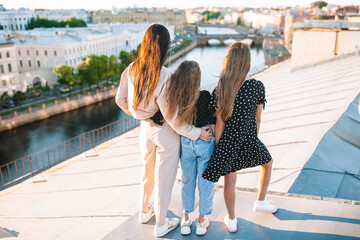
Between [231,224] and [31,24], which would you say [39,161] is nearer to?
[231,224]

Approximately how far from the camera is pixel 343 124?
289 centimetres

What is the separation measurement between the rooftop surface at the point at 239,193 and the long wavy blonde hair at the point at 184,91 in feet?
2.15

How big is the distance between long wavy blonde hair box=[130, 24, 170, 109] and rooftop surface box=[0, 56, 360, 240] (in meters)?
0.78

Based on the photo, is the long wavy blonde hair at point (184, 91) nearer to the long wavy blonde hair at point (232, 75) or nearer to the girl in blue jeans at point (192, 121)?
the girl in blue jeans at point (192, 121)

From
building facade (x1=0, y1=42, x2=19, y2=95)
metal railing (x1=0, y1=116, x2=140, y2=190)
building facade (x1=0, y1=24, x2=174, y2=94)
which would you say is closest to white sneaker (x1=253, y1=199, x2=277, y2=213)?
metal railing (x1=0, y1=116, x2=140, y2=190)

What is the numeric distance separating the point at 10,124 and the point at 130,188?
1561cm

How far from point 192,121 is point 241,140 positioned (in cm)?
25

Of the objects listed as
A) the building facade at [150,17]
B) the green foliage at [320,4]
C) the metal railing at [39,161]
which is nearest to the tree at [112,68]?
the metal railing at [39,161]

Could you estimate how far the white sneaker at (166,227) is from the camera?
5.93 feet

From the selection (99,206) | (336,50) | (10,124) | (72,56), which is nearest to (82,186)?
(99,206)

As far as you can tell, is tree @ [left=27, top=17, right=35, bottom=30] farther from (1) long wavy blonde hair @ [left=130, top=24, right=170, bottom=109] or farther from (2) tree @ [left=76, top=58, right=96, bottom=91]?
(1) long wavy blonde hair @ [left=130, top=24, right=170, bottom=109]

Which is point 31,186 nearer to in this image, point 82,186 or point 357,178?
point 82,186

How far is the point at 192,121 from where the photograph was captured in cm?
165

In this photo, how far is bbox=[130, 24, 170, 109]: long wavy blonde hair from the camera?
157 centimetres
